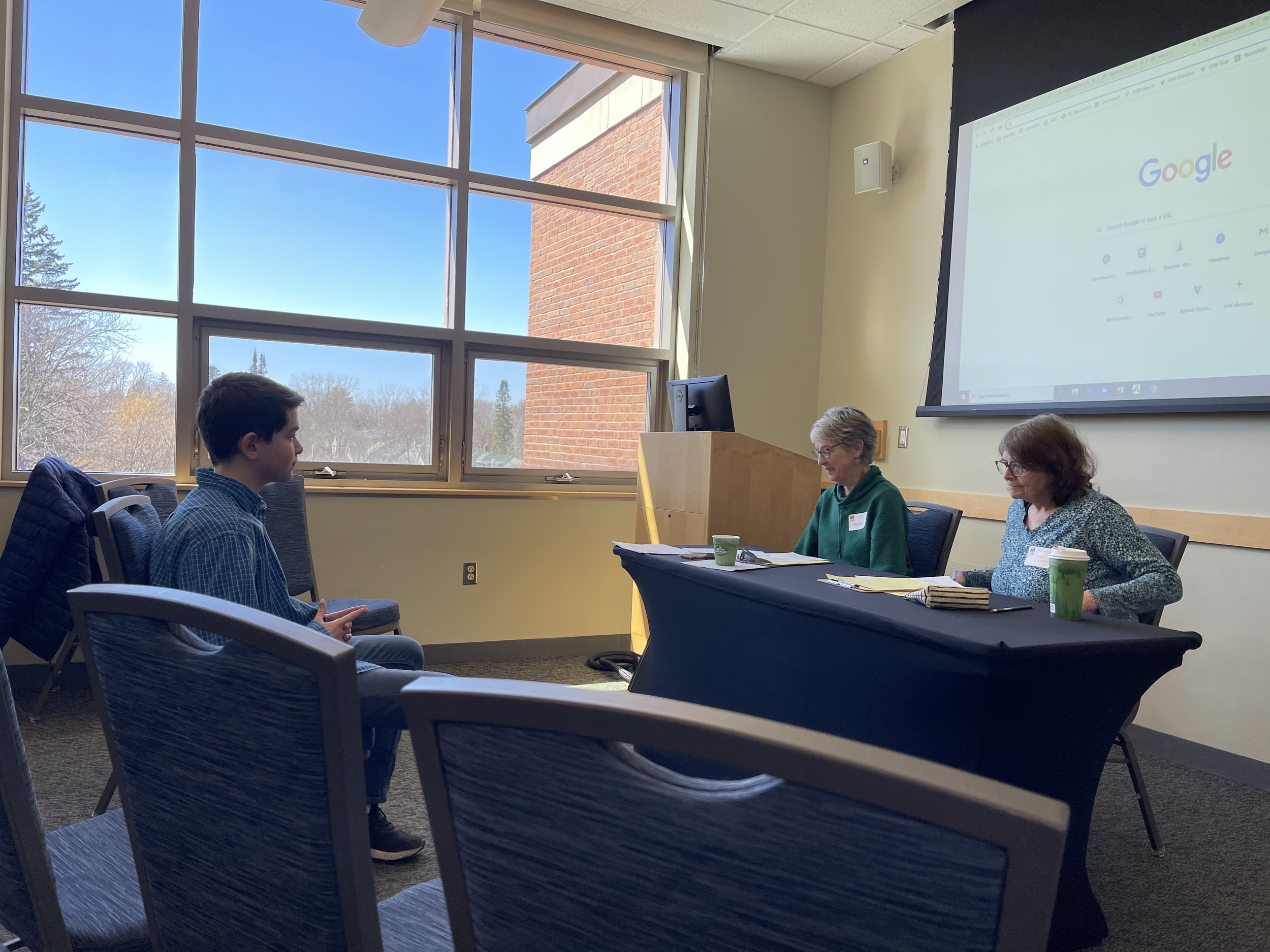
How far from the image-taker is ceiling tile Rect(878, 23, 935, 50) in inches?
169

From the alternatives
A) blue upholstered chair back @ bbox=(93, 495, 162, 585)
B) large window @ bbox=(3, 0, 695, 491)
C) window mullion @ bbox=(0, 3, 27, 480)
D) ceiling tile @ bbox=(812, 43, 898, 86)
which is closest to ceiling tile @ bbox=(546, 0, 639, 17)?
large window @ bbox=(3, 0, 695, 491)

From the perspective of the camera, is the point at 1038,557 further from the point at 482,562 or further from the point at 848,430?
the point at 482,562

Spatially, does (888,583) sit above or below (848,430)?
below

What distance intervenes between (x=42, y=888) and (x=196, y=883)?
0.62 feet

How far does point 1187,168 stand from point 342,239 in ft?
11.6

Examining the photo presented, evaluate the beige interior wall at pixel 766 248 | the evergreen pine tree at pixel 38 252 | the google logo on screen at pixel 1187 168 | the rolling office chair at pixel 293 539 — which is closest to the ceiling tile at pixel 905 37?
the beige interior wall at pixel 766 248

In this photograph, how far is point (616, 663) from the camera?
4.29 m

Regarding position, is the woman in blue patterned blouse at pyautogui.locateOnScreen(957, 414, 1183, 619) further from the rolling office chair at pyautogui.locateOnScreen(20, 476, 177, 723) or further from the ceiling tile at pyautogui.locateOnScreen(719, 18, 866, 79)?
the ceiling tile at pyautogui.locateOnScreen(719, 18, 866, 79)

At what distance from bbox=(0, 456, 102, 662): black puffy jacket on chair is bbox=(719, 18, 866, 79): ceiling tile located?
369 centimetres

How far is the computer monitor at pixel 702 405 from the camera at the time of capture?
3727mm

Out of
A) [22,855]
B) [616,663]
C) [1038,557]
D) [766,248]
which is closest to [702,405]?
[616,663]

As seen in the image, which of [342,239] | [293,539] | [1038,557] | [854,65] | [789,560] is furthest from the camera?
[854,65]

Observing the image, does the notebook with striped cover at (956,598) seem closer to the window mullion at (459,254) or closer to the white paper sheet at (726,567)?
the white paper sheet at (726,567)

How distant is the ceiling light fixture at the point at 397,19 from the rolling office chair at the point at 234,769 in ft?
10.9
